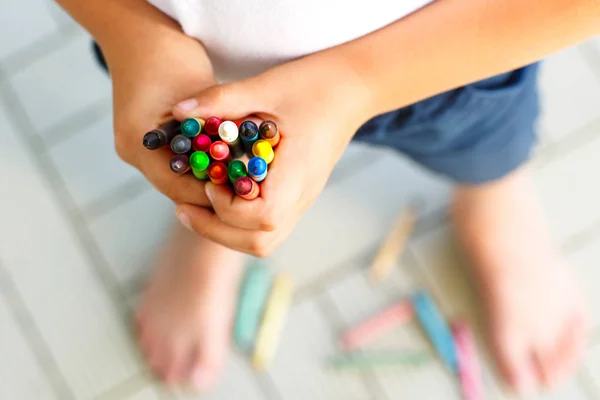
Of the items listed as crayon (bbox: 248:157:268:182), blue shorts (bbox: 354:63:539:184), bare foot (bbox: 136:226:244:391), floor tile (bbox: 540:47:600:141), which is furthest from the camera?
floor tile (bbox: 540:47:600:141)

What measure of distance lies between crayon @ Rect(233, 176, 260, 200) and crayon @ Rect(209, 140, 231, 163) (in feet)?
0.06

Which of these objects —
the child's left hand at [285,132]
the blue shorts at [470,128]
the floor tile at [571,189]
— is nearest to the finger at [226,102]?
the child's left hand at [285,132]

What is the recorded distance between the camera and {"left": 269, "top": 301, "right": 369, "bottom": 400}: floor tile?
0.87 m

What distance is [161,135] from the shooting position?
0.41m

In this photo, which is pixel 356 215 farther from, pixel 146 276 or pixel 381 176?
pixel 146 276

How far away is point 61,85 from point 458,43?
73cm

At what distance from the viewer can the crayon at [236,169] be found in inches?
15.5

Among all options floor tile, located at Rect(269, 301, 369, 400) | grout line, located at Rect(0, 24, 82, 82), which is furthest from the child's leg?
grout line, located at Rect(0, 24, 82, 82)

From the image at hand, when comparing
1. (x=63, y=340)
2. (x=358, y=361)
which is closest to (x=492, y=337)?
(x=358, y=361)

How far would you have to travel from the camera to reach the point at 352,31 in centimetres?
46

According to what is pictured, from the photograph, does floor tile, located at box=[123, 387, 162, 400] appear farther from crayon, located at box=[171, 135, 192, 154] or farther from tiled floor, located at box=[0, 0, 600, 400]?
crayon, located at box=[171, 135, 192, 154]

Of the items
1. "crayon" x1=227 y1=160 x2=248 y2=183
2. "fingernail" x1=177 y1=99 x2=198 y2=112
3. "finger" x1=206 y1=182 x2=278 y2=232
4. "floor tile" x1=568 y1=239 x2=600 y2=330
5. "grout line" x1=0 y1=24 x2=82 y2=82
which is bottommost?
"floor tile" x1=568 y1=239 x2=600 y2=330

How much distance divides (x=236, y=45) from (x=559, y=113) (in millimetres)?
676

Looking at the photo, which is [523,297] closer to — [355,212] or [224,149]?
[355,212]
